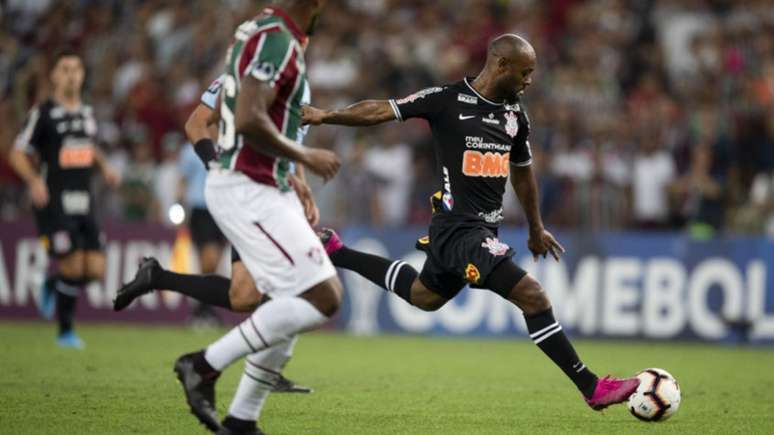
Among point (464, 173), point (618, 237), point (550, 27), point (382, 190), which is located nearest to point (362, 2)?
point (550, 27)

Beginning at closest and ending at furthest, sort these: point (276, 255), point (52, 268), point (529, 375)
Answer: point (276, 255) → point (529, 375) → point (52, 268)

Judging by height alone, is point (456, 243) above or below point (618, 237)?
above

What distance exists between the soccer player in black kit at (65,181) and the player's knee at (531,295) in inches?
273

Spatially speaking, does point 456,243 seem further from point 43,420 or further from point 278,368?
point 43,420

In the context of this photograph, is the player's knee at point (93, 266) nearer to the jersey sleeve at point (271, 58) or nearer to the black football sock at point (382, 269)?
the black football sock at point (382, 269)

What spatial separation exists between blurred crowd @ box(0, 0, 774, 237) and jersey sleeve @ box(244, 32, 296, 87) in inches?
434

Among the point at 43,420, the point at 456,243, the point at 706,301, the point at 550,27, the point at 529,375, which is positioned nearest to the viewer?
the point at 43,420

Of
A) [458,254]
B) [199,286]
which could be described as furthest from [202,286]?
[458,254]

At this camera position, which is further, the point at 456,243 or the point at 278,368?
the point at 456,243

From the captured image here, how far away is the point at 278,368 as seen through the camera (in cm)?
696

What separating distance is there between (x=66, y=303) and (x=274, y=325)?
7.88m

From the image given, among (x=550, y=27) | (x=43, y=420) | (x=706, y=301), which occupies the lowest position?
(x=706, y=301)

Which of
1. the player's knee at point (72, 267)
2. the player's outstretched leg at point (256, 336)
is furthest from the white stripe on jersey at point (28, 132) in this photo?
the player's outstretched leg at point (256, 336)

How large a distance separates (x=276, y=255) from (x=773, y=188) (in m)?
11.5
